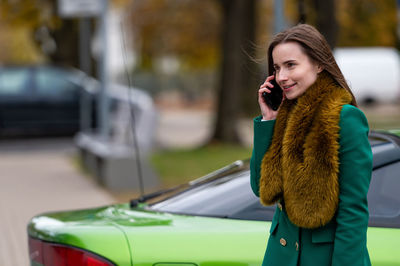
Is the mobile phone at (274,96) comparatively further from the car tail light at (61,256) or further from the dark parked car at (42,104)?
the dark parked car at (42,104)

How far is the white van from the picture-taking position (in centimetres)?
3606

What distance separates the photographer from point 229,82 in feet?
50.8

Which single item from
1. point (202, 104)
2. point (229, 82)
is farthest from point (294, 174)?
point (202, 104)

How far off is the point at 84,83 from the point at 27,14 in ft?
6.38

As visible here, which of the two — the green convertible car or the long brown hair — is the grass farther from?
the long brown hair

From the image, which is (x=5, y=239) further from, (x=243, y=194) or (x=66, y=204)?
(x=243, y=194)

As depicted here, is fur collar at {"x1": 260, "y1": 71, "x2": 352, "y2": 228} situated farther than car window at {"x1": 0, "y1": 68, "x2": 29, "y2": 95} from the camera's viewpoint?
No

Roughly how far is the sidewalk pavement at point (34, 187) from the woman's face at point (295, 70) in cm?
447

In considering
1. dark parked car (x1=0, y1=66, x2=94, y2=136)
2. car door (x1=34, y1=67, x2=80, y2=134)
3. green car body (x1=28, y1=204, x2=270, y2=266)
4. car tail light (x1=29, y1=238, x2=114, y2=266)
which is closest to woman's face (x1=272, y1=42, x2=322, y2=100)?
green car body (x1=28, y1=204, x2=270, y2=266)

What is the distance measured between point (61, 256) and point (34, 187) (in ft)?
26.3

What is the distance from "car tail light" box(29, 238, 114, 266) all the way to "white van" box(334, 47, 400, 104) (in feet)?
109

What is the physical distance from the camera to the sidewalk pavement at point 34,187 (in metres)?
8.00

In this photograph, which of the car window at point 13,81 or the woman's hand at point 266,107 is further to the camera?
the car window at point 13,81

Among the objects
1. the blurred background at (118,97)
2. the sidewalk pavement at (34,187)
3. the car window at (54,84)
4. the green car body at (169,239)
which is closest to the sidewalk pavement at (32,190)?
the sidewalk pavement at (34,187)
